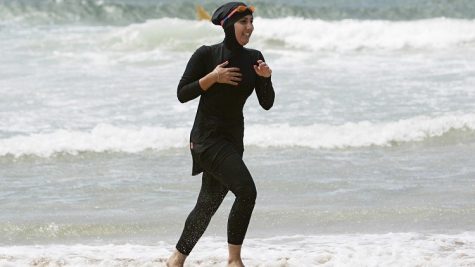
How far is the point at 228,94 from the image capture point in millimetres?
6238

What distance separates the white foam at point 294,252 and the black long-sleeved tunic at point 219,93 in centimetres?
116

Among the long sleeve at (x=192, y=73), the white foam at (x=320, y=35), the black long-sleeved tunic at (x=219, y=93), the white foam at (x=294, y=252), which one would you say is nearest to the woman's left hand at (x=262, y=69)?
the black long-sleeved tunic at (x=219, y=93)

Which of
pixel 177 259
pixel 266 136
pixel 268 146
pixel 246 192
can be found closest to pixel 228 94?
pixel 246 192

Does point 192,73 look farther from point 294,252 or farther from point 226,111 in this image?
point 294,252

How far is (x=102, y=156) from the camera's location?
12930mm

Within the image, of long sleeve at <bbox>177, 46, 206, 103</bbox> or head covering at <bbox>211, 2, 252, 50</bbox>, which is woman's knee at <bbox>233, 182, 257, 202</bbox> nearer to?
long sleeve at <bbox>177, 46, 206, 103</bbox>

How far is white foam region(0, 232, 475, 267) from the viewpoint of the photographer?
7.15 m

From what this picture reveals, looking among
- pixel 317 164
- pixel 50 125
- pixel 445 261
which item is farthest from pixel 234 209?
pixel 50 125

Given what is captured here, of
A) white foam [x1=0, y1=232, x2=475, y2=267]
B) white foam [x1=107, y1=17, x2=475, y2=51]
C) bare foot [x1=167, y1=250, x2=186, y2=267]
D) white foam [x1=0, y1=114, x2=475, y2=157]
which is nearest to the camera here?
bare foot [x1=167, y1=250, x2=186, y2=267]

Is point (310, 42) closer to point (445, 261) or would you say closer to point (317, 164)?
point (317, 164)

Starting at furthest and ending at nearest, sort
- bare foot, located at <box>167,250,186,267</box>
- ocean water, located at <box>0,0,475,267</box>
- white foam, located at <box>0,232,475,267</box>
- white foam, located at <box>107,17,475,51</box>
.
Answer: white foam, located at <box>107,17,475,51</box> < ocean water, located at <box>0,0,475,267</box> < white foam, located at <box>0,232,475,267</box> < bare foot, located at <box>167,250,186,267</box>

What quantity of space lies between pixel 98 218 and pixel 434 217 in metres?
2.88

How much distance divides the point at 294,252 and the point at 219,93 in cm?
176

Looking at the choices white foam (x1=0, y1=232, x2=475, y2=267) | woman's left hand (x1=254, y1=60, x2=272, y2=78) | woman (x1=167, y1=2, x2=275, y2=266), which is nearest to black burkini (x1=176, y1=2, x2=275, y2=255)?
woman (x1=167, y1=2, x2=275, y2=266)
